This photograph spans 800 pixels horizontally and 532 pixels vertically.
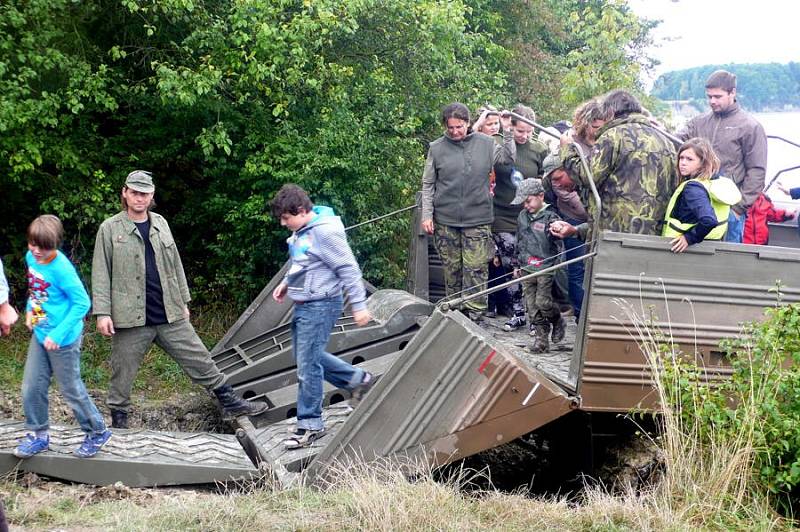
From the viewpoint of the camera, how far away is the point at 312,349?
5.68m

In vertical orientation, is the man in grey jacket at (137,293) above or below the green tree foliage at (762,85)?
below

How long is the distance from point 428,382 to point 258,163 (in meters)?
4.67

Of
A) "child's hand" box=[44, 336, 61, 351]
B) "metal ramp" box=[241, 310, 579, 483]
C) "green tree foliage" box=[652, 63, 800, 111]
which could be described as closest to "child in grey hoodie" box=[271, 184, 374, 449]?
"metal ramp" box=[241, 310, 579, 483]

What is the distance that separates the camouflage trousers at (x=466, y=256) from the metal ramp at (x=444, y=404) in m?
1.90

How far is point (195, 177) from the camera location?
1091 cm

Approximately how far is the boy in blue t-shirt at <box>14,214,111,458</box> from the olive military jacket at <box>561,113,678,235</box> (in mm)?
3103

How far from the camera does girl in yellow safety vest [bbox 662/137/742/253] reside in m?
5.41

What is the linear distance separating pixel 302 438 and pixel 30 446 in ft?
5.02

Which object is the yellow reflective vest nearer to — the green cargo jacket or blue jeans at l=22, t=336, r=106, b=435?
the green cargo jacket

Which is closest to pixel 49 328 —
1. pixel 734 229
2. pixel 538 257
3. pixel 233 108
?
pixel 538 257

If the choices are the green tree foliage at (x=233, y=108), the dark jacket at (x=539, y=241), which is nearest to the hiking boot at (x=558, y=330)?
the dark jacket at (x=539, y=241)

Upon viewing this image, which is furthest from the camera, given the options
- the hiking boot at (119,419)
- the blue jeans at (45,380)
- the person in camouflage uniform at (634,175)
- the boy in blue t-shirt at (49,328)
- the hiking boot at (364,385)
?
the hiking boot at (119,419)

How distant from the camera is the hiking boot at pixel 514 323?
23.9 feet

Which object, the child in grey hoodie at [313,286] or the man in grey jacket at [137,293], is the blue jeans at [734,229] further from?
the man in grey jacket at [137,293]
